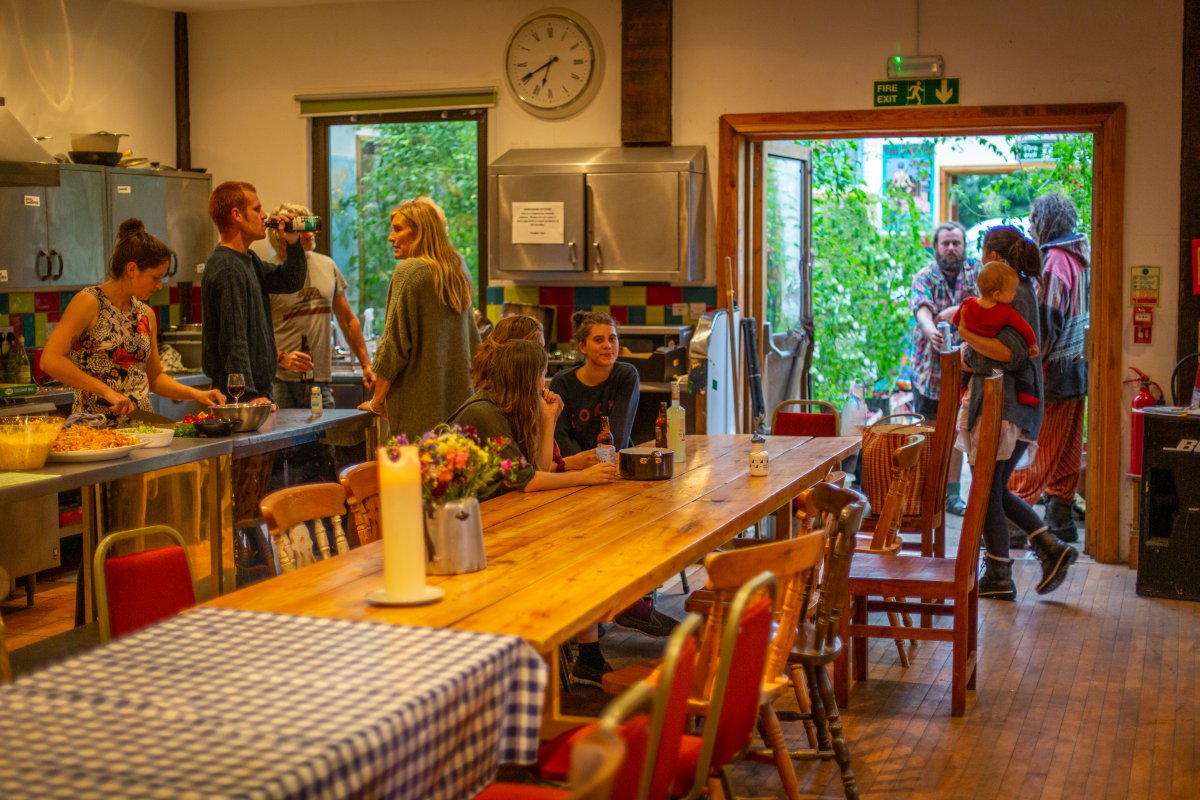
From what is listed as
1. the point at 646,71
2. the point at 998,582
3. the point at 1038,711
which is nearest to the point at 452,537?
the point at 1038,711

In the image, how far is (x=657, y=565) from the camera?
10.2 feet

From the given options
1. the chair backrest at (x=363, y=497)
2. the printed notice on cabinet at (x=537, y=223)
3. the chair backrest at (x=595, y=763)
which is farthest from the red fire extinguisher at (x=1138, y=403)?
the chair backrest at (x=595, y=763)

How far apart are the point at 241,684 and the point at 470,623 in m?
0.49

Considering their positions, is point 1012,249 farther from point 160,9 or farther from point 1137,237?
point 160,9

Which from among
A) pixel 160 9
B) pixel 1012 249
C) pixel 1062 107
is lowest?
pixel 1012 249

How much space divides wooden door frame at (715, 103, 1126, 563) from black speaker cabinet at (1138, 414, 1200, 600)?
A: 0.62 meters

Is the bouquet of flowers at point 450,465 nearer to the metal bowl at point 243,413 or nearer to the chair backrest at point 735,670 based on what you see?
the chair backrest at point 735,670

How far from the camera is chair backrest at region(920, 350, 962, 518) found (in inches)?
207

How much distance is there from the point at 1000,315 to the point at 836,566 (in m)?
2.77

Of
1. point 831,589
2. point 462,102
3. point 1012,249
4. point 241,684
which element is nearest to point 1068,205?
point 1012,249

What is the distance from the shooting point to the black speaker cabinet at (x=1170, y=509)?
19.5ft

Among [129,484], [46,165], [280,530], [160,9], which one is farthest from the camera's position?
[160,9]

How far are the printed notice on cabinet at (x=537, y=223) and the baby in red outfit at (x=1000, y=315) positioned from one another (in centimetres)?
217

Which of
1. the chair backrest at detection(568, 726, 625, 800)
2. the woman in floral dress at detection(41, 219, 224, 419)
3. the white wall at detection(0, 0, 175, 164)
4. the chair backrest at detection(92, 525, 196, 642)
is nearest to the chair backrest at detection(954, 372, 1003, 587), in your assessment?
the chair backrest at detection(92, 525, 196, 642)
